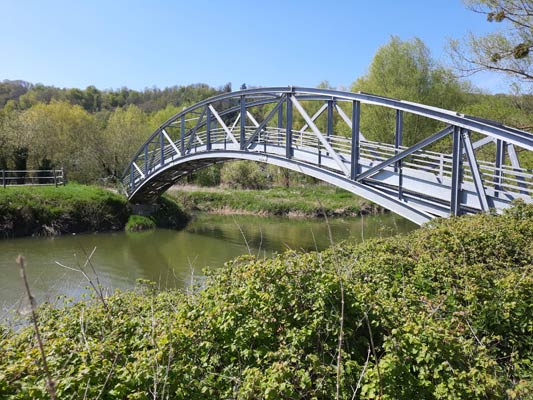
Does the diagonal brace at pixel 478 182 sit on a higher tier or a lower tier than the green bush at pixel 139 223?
higher

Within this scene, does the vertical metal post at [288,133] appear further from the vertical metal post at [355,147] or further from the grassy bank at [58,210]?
the grassy bank at [58,210]

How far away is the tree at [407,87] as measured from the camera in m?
26.2

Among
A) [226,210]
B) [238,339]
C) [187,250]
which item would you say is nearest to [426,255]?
[238,339]

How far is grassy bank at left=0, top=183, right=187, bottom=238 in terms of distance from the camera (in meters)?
19.1

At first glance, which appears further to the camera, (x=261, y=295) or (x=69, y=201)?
(x=69, y=201)

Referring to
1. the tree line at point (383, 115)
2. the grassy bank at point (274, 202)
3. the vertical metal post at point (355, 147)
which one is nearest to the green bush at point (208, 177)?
the tree line at point (383, 115)

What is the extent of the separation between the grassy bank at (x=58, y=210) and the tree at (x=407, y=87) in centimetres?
1509

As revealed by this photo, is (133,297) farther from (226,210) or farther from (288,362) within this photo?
(226,210)

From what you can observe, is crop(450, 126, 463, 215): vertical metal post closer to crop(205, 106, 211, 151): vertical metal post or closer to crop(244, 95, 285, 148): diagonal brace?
crop(244, 95, 285, 148): diagonal brace

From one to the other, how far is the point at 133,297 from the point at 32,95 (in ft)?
274

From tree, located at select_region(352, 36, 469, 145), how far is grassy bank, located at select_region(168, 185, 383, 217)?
4.70 metres

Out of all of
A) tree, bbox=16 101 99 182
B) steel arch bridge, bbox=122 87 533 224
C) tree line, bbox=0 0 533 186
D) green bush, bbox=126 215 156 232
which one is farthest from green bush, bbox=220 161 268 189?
steel arch bridge, bbox=122 87 533 224

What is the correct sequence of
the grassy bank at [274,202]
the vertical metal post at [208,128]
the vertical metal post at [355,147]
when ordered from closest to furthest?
the vertical metal post at [355,147] < the vertical metal post at [208,128] < the grassy bank at [274,202]

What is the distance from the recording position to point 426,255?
211 inches
